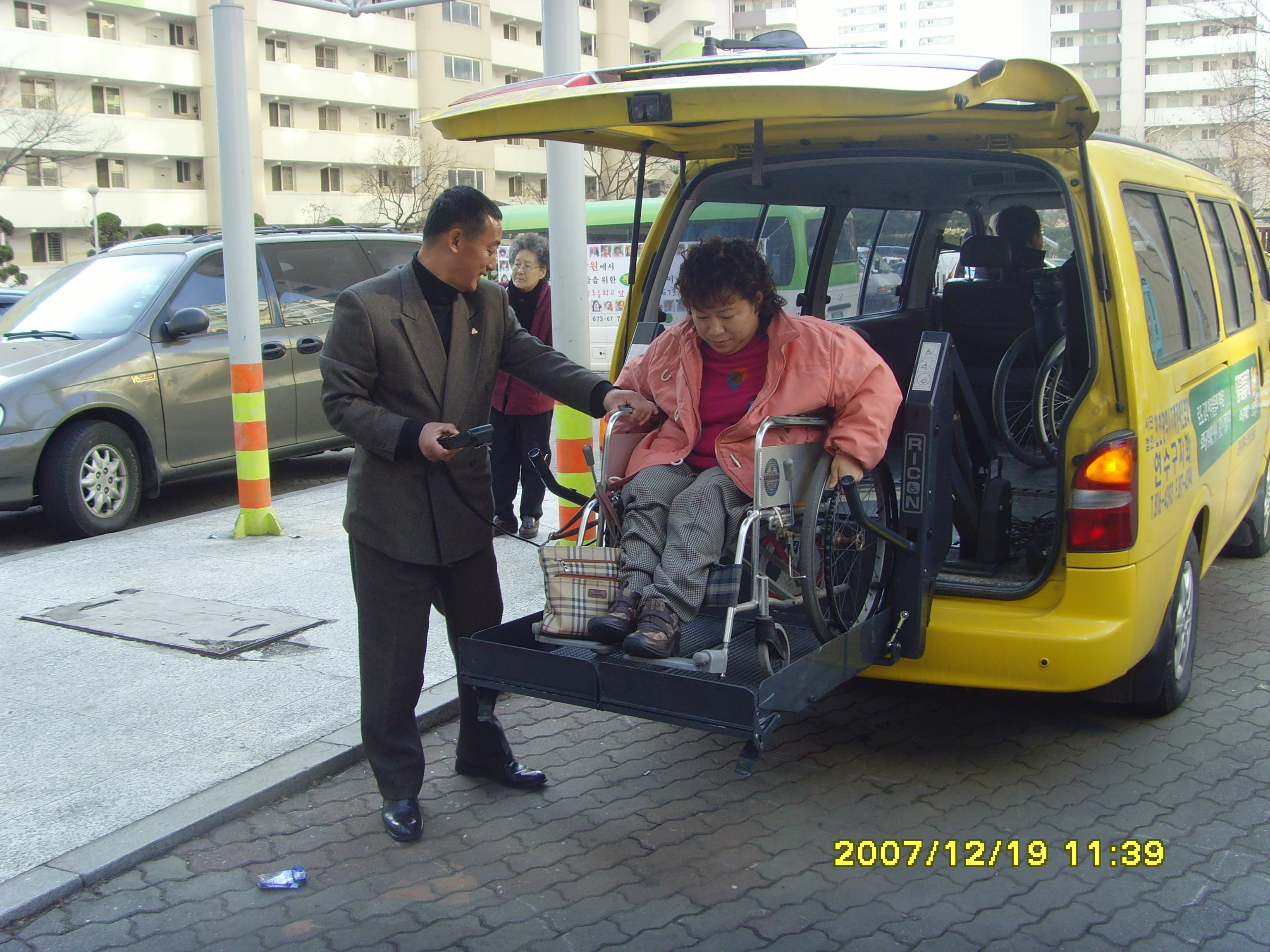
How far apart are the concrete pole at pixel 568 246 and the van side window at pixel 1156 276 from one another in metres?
2.69

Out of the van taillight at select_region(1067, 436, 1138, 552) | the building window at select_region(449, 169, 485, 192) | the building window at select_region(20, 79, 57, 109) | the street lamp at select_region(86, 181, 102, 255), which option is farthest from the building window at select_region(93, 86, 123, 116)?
the van taillight at select_region(1067, 436, 1138, 552)

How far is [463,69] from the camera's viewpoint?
2410 inches

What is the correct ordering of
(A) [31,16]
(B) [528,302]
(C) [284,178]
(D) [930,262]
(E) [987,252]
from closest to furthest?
(E) [987,252]
(D) [930,262]
(B) [528,302]
(A) [31,16]
(C) [284,178]

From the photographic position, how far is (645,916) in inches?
131

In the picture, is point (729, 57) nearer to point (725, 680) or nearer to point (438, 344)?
point (438, 344)

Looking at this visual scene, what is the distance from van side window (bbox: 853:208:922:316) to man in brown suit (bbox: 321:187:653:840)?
3.09m

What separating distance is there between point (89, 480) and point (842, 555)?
234 inches

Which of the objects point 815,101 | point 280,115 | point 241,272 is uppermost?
point 280,115

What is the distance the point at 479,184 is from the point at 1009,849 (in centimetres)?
5894

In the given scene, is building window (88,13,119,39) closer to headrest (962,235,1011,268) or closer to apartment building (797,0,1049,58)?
headrest (962,235,1011,268)

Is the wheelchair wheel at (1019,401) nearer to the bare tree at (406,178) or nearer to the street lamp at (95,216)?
the street lamp at (95,216)

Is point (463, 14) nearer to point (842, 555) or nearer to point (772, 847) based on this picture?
point (842, 555)

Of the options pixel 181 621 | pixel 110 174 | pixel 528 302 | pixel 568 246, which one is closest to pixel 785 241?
pixel 568 246

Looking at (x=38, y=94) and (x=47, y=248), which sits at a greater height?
(x=38, y=94)
